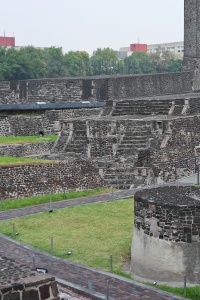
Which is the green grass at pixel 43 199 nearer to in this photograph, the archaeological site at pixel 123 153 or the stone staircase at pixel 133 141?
the archaeological site at pixel 123 153

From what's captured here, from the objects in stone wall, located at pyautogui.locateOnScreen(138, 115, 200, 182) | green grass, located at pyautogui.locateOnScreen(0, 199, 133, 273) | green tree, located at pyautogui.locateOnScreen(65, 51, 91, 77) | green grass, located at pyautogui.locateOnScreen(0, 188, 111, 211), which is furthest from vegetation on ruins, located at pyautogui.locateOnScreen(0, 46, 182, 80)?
green grass, located at pyautogui.locateOnScreen(0, 199, 133, 273)

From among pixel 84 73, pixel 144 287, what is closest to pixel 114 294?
pixel 144 287

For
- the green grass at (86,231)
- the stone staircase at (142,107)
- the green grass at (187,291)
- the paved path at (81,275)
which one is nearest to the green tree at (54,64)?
the stone staircase at (142,107)

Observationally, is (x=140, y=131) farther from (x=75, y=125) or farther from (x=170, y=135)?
(x=75, y=125)

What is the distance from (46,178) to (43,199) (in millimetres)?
793

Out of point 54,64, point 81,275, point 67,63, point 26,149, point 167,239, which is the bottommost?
point 81,275

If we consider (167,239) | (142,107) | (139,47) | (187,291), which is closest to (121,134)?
(142,107)

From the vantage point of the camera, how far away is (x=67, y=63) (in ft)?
214

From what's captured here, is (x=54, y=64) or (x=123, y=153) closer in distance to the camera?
(x=123, y=153)

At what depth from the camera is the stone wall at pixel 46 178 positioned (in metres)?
14.6

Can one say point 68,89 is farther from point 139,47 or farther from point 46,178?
point 139,47

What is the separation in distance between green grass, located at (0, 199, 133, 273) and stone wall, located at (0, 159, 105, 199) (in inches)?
67.2

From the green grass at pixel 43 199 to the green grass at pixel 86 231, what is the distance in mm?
1116

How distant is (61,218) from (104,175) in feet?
15.5
